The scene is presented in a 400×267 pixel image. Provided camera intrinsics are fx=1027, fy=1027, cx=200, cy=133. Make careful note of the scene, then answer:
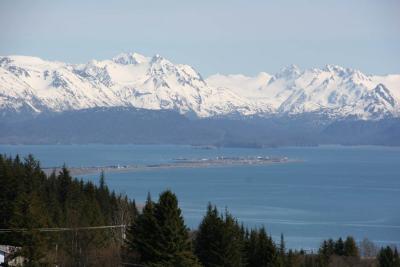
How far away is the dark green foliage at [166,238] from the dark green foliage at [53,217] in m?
2.87

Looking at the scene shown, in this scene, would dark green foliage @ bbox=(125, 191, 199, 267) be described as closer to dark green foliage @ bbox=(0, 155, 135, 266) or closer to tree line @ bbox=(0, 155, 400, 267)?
tree line @ bbox=(0, 155, 400, 267)

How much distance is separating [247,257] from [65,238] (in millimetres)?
6756

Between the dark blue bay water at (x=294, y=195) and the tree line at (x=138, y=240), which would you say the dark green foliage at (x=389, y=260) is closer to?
the tree line at (x=138, y=240)

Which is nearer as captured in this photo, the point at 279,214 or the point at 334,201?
the point at 279,214

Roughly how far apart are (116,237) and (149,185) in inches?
3487

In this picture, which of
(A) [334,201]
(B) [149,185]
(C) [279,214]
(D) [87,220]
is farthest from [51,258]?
(B) [149,185]

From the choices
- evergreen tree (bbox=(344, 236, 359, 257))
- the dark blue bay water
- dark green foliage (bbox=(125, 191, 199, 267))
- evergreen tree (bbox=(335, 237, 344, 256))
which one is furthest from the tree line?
the dark blue bay water

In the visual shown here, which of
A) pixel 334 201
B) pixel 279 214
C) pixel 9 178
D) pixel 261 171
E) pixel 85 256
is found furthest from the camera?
pixel 261 171

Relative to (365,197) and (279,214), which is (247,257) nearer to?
(279,214)

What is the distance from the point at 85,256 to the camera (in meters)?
33.6

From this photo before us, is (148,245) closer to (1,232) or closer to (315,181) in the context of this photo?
(1,232)

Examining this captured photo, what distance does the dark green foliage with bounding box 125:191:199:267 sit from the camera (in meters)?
29.8

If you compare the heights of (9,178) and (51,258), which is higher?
(9,178)

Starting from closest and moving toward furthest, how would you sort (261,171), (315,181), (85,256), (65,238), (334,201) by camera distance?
(85,256), (65,238), (334,201), (315,181), (261,171)
